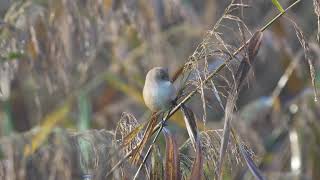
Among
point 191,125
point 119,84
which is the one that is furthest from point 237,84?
point 119,84

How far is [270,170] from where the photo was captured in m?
3.38

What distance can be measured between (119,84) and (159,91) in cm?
208

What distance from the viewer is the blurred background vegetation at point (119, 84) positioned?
1825mm

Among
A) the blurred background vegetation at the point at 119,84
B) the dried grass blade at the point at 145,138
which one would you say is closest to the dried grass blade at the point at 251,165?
the blurred background vegetation at the point at 119,84

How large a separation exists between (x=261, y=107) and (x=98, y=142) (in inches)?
78.4

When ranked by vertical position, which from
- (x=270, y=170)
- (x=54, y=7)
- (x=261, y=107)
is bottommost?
(x=270, y=170)

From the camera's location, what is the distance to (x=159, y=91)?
5.66 feet

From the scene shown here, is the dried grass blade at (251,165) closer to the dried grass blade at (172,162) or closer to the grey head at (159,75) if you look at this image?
the dried grass blade at (172,162)

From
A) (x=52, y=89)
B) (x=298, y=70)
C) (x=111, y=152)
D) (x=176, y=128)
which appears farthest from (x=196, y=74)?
(x=298, y=70)

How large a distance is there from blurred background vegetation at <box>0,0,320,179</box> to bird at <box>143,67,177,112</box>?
5cm

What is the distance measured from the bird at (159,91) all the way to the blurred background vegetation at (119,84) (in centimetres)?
5

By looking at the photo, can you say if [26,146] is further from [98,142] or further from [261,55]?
[261,55]

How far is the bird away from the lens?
5.55 feet

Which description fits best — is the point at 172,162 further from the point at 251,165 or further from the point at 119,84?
the point at 119,84
